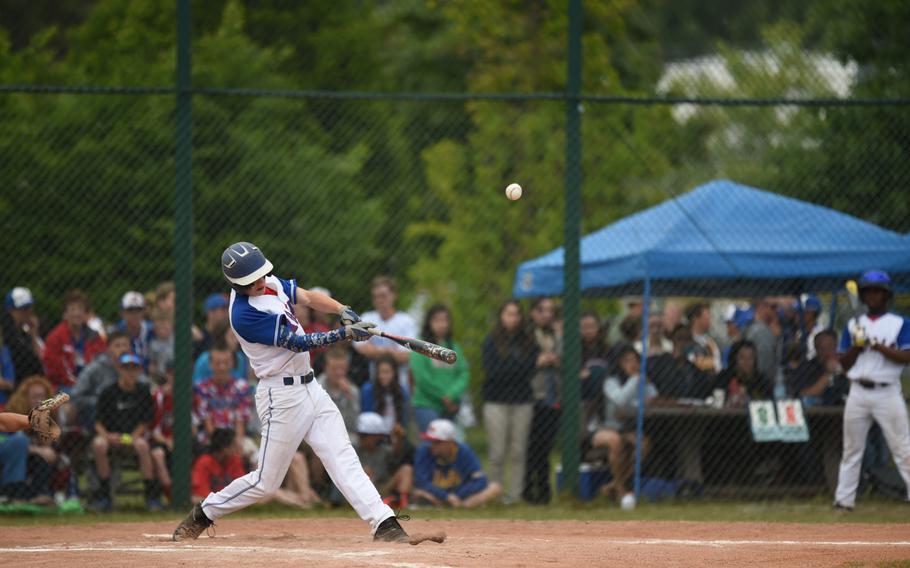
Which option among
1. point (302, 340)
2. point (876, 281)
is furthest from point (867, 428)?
point (302, 340)

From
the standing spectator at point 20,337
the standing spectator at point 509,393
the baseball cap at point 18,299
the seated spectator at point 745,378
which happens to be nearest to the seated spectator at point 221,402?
the standing spectator at point 20,337

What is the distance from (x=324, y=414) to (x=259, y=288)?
840mm

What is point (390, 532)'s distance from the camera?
7.24m

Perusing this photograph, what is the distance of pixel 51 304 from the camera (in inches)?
500

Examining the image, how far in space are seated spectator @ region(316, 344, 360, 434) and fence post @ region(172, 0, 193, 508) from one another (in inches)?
46.7

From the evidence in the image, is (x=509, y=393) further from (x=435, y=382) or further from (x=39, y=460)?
(x=39, y=460)

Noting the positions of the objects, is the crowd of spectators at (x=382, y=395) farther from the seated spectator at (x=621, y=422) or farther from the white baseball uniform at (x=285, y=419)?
the white baseball uniform at (x=285, y=419)

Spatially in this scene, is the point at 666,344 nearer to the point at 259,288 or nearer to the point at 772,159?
the point at 772,159

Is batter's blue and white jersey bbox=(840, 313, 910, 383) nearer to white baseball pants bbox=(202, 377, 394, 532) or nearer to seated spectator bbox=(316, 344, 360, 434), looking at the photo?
seated spectator bbox=(316, 344, 360, 434)

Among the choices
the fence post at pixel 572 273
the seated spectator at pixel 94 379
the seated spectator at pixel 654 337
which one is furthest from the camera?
the seated spectator at pixel 654 337

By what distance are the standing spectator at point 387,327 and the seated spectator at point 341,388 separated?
0.98ft

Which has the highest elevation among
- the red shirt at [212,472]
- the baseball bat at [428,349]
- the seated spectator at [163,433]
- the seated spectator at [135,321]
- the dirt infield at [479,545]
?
the seated spectator at [135,321]

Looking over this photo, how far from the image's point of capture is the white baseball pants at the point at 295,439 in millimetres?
7320

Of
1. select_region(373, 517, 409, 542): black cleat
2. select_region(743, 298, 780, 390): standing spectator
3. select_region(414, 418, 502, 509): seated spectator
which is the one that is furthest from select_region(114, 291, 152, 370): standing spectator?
select_region(743, 298, 780, 390): standing spectator
